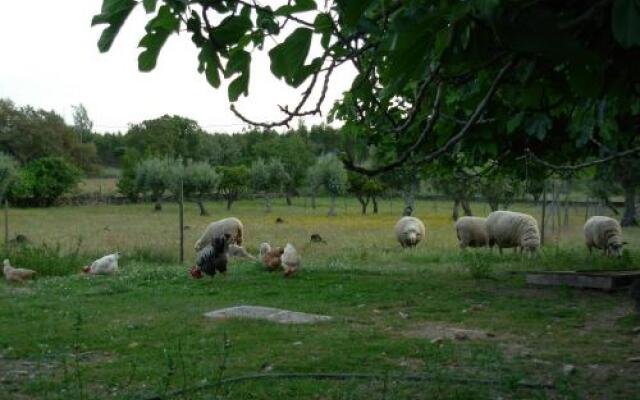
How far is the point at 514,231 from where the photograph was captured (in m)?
19.6

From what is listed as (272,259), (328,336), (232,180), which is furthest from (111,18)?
(232,180)

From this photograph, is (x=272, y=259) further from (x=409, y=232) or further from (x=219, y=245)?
(x=409, y=232)

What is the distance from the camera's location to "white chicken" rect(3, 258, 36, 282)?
1383 centimetres

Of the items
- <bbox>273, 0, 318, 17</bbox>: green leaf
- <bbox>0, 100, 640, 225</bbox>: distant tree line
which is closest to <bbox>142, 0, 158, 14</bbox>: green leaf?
<bbox>273, 0, 318, 17</bbox>: green leaf

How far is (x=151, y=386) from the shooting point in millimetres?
5828

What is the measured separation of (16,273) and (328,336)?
8.40 meters

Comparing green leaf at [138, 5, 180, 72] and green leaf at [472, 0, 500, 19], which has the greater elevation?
green leaf at [138, 5, 180, 72]

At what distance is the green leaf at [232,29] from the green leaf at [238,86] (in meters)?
0.12

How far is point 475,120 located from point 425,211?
56.1 meters

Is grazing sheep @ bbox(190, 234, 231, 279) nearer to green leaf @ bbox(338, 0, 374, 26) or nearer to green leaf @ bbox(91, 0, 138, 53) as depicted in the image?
green leaf @ bbox(91, 0, 138, 53)

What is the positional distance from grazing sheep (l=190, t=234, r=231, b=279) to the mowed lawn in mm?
297

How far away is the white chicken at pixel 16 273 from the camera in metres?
13.8

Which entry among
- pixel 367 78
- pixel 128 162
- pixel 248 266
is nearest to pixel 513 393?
pixel 367 78

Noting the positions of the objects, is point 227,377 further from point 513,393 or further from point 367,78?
point 367,78
